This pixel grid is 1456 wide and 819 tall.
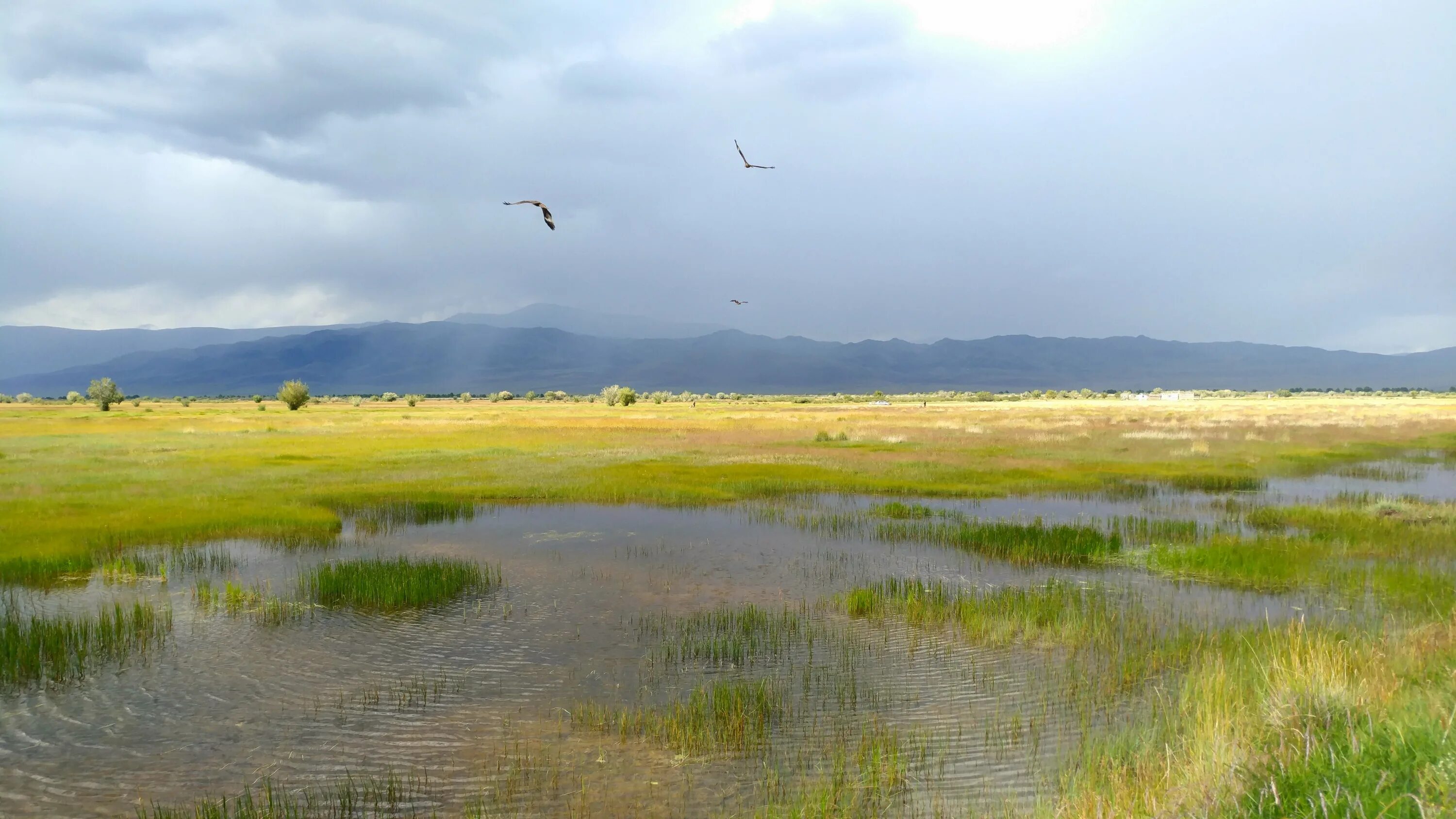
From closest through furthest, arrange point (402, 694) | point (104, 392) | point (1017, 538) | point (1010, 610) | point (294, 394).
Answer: point (402, 694) → point (1010, 610) → point (1017, 538) → point (294, 394) → point (104, 392)

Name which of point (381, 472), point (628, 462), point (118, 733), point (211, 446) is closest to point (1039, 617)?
point (118, 733)

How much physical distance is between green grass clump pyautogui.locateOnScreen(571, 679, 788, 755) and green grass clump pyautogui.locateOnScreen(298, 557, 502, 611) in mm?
5859

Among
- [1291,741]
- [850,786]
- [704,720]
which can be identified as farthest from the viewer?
[704,720]

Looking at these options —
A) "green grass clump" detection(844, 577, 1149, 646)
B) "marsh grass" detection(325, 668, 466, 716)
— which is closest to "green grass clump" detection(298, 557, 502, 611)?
"marsh grass" detection(325, 668, 466, 716)

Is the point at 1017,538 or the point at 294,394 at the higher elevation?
the point at 294,394

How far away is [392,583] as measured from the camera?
44.7 ft

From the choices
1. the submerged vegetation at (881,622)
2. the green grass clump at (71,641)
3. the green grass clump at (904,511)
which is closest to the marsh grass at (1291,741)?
the submerged vegetation at (881,622)

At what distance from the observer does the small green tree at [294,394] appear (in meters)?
95.8

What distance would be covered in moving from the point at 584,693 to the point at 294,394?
10199 cm

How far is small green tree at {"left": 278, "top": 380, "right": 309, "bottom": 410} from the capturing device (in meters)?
95.8

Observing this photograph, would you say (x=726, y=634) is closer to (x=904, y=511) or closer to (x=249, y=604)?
(x=249, y=604)

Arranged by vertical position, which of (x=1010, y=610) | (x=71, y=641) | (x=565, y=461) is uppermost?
(x=565, y=461)

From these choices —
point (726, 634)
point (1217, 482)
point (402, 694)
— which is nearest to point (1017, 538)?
point (726, 634)

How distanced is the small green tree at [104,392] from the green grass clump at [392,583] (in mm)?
108736
